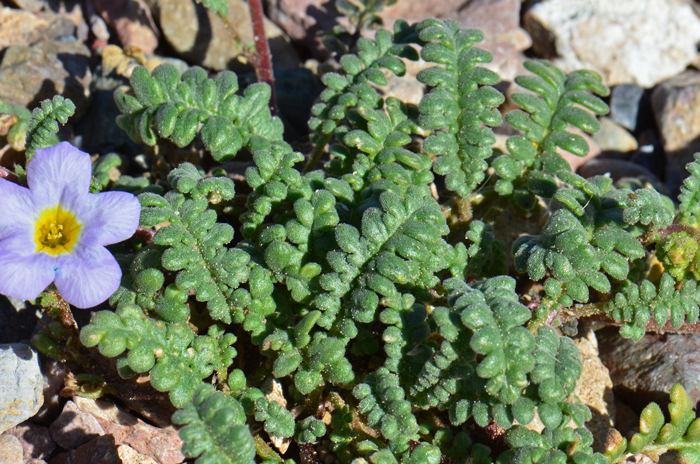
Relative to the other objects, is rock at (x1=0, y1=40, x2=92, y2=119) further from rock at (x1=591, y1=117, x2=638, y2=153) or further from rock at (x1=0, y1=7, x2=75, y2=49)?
rock at (x1=591, y1=117, x2=638, y2=153)

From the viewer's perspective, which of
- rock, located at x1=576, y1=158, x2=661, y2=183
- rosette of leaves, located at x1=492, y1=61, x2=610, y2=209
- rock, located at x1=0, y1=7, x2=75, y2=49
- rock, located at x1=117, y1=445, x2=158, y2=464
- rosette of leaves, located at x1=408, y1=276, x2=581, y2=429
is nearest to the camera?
rosette of leaves, located at x1=408, y1=276, x2=581, y2=429

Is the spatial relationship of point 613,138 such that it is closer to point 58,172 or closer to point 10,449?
point 58,172

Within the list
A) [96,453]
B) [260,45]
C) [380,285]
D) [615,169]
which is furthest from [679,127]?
[96,453]

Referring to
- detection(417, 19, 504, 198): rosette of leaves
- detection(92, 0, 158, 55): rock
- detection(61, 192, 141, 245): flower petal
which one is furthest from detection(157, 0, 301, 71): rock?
detection(61, 192, 141, 245): flower petal

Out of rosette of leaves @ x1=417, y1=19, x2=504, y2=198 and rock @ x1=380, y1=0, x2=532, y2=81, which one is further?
rock @ x1=380, y1=0, x2=532, y2=81

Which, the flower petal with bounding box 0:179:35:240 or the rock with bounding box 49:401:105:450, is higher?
the flower petal with bounding box 0:179:35:240

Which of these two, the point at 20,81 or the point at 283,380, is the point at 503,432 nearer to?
the point at 283,380

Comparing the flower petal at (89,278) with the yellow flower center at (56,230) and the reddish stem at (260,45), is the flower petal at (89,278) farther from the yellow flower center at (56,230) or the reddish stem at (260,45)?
the reddish stem at (260,45)

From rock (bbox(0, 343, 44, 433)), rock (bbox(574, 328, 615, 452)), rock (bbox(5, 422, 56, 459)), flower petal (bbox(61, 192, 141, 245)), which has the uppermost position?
flower petal (bbox(61, 192, 141, 245))
